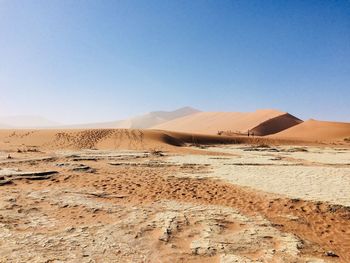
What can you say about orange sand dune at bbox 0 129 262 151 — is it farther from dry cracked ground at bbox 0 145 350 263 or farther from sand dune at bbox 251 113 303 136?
sand dune at bbox 251 113 303 136

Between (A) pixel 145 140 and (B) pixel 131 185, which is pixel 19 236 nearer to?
(B) pixel 131 185

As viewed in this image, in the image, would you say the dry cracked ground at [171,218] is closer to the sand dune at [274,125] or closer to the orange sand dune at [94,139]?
the orange sand dune at [94,139]

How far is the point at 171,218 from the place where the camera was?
270 inches

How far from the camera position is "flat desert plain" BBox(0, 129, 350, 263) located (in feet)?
17.0

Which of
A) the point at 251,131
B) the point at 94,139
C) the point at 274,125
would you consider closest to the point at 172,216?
the point at 94,139

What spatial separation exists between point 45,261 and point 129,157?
13589 millimetres

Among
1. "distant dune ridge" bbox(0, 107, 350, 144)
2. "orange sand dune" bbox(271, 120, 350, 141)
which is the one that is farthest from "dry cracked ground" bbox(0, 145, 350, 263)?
"orange sand dune" bbox(271, 120, 350, 141)

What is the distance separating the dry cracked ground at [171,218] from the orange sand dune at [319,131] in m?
38.9

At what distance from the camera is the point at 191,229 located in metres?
6.25

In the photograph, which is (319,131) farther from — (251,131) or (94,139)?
(94,139)

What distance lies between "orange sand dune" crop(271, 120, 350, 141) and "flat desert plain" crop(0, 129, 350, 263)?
38.0 meters

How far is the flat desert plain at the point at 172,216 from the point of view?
519 cm

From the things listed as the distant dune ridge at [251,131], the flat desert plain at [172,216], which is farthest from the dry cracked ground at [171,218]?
the distant dune ridge at [251,131]

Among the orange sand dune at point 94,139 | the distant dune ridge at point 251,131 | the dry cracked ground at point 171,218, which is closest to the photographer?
the dry cracked ground at point 171,218
